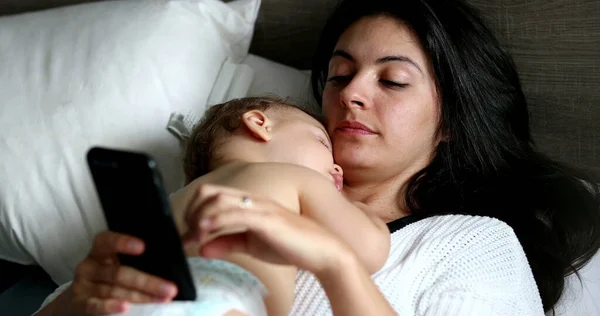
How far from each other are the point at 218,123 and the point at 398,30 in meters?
0.41

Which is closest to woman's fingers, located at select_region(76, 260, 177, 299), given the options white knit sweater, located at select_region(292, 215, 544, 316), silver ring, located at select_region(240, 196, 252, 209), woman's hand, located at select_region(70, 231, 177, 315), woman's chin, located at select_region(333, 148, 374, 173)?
woman's hand, located at select_region(70, 231, 177, 315)

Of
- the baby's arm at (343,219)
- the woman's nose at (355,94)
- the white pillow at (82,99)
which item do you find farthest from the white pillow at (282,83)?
the baby's arm at (343,219)

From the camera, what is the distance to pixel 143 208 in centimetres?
83

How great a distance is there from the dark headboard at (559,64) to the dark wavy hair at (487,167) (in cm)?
11

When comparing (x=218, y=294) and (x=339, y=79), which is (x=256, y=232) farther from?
(x=339, y=79)

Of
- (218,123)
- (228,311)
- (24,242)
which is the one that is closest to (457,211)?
(218,123)

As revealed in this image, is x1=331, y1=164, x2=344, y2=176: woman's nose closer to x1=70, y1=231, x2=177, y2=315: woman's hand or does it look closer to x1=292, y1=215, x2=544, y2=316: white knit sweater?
x1=292, y1=215, x2=544, y2=316: white knit sweater

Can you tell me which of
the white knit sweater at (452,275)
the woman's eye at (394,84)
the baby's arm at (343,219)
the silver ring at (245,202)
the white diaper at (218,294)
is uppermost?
the silver ring at (245,202)

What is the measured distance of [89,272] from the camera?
0.99 metres

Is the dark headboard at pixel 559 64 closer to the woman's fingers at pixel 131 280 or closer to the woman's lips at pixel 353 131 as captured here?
the woman's lips at pixel 353 131

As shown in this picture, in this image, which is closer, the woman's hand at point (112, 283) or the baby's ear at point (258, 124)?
the woman's hand at point (112, 283)

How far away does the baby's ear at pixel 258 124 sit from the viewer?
1178 millimetres

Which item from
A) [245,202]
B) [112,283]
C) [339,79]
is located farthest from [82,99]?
[245,202]

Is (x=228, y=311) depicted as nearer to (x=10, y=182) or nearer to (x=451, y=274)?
(x=451, y=274)
